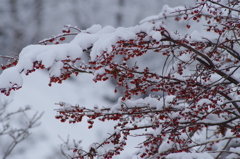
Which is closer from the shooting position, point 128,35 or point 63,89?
point 128,35

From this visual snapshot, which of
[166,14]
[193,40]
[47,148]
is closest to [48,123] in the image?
[47,148]

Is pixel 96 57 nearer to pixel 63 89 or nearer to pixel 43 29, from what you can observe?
pixel 63 89

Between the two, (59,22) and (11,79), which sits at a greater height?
(59,22)

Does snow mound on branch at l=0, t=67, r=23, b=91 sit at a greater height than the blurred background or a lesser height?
lesser

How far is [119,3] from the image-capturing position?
12430mm

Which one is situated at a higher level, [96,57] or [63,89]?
[63,89]

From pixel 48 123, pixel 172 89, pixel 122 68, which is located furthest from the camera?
pixel 48 123

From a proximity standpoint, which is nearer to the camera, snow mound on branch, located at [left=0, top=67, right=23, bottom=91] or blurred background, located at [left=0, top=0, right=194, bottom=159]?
snow mound on branch, located at [left=0, top=67, right=23, bottom=91]

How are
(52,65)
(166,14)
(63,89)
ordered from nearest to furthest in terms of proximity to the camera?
(52,65) → (166,14) → (63,89)

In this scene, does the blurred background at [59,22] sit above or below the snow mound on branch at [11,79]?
above

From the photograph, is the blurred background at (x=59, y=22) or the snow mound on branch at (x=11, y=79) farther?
the blurred background at (x=59, y=22)

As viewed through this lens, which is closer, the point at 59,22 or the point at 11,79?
the point at 11,79

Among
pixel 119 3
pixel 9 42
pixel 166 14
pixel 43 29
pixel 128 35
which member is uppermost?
pixel 119 3

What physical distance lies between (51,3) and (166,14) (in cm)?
→ 1073
